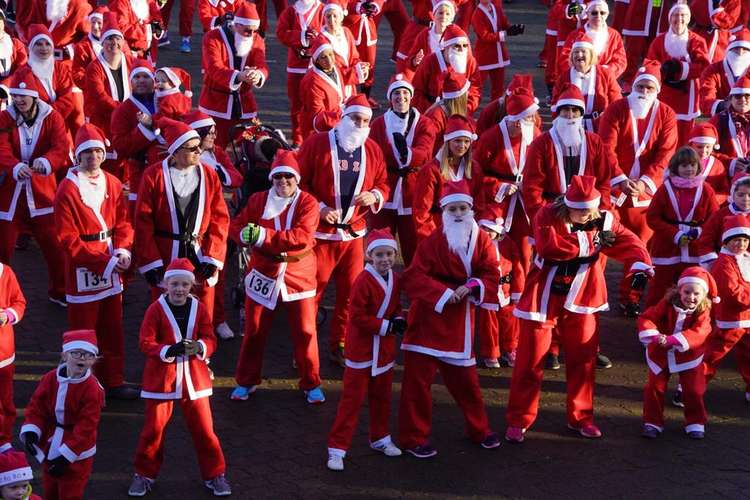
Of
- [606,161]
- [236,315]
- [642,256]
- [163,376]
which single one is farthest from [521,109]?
[163,376]

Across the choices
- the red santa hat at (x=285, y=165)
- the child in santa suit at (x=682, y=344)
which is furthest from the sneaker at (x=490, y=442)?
the red santa hat at (x=285, y=165)

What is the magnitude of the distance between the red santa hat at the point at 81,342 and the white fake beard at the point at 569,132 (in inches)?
166

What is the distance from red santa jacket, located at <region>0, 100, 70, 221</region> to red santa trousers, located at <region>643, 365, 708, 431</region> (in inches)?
202

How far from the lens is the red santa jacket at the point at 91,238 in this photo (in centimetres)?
1002

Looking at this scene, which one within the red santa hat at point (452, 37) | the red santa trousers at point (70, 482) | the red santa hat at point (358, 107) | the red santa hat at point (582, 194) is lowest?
the red santa trousers at point (70, 482)

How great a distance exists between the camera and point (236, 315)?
1203 cm

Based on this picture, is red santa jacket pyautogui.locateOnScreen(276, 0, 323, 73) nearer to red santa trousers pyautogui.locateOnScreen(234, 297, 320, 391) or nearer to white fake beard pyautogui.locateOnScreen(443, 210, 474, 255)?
red santa trousers pyautogui.locateOnScreen(234, 297, 320, 391)

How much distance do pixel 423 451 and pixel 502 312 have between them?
1893 mm

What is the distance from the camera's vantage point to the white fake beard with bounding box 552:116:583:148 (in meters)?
10.9

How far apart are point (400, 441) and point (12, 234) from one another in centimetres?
421

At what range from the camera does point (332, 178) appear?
35.5 feet

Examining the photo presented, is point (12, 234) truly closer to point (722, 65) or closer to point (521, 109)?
point (521, 109)

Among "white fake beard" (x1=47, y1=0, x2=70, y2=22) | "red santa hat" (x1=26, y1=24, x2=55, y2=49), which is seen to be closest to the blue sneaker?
"red santa hat" (x1=26, y1=24, x2=55, y2=49)

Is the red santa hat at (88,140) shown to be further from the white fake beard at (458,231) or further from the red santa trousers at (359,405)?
the white fake beard at (458,231)
